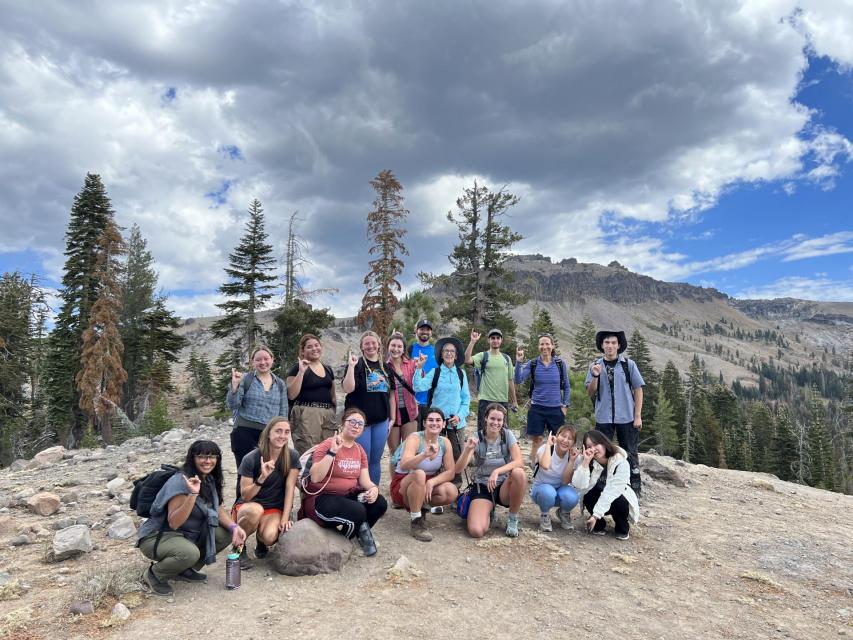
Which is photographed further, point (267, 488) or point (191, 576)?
point (267, 488)

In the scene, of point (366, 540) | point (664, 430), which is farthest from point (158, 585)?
point (664, 430)

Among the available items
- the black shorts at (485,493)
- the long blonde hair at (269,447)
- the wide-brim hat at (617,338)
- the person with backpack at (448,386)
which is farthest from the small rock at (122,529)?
the wide-brim hat at (617,338)

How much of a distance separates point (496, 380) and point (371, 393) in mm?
2130

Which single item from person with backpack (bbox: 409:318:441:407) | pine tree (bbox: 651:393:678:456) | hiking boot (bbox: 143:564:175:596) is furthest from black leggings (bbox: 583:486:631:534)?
pine tree (bbox: 651:393:678:456)

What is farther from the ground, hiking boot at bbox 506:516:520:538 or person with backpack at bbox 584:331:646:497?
person with backpack at bbox 584:331:646:497

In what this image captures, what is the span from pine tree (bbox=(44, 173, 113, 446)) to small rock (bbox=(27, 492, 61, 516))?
2020 cm

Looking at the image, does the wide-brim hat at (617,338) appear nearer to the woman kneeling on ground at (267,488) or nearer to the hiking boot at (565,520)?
the hiking boot at (565,520)

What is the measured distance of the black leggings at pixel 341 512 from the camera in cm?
508

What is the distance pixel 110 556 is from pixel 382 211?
23508 millimetres

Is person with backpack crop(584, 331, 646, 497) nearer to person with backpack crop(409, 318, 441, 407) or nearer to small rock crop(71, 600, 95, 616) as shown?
person with backpack crop(409, 318, 441, 407)

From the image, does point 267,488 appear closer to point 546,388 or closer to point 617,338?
point 546,388

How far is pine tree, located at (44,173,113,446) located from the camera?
78.6 ft

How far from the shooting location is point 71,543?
5.21 metres

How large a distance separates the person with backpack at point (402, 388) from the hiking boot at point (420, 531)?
0.81m
